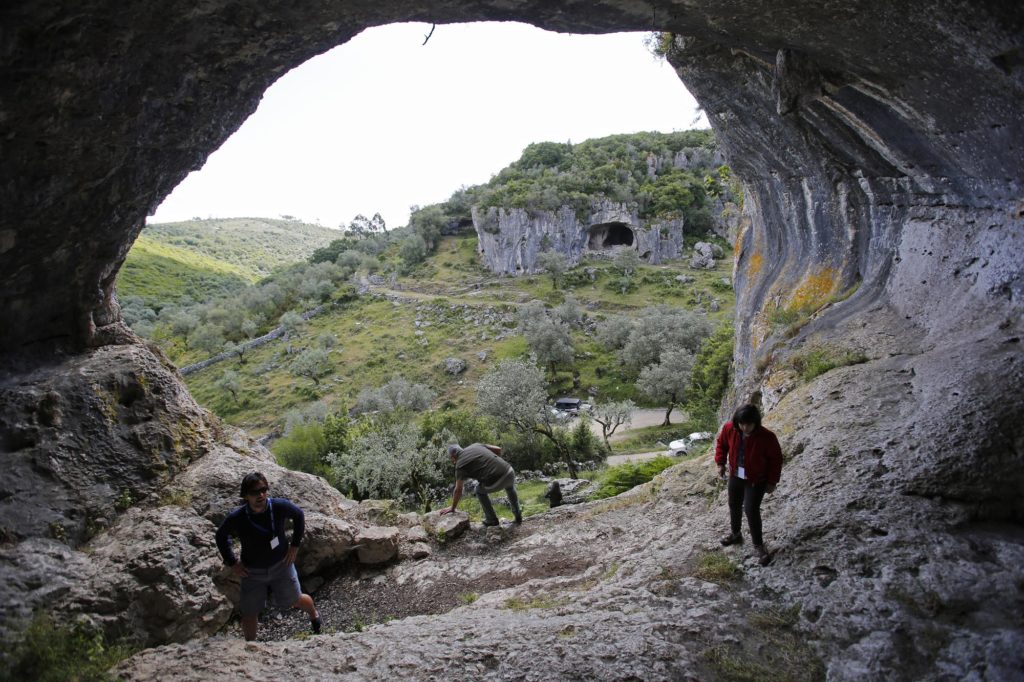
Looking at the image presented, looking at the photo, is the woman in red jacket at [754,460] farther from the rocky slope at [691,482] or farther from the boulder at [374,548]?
the boulder at [374,548]

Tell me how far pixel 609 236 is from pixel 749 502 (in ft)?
236

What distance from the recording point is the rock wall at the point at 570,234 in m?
69.2

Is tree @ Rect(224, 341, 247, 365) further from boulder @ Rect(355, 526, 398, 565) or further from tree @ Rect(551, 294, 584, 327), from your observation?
boulder @ Rect(355, 526, 398, 565)

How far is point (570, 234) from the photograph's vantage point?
70.2 metres

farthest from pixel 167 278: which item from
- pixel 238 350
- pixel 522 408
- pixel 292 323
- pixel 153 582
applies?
pixel 153 582

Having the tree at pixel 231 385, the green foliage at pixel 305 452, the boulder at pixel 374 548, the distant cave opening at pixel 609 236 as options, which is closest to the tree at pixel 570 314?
the distant cave opening at pixel 609 236

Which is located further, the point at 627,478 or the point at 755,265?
the point at 755,265

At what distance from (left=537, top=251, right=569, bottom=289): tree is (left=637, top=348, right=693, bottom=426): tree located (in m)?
29.7

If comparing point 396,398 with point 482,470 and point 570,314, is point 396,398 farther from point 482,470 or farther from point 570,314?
point 482,470

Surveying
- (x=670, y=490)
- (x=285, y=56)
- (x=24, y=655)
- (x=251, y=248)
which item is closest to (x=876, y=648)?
(x=670, y=490)

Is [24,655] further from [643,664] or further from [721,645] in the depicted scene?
[721,645]

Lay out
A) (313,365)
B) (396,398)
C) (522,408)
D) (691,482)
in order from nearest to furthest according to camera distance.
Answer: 1. (691,482)
2. (522,408)
3. (396,398)
4. (313,365)

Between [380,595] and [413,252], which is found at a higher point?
[413,252]

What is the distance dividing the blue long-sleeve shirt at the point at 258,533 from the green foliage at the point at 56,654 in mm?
1245
